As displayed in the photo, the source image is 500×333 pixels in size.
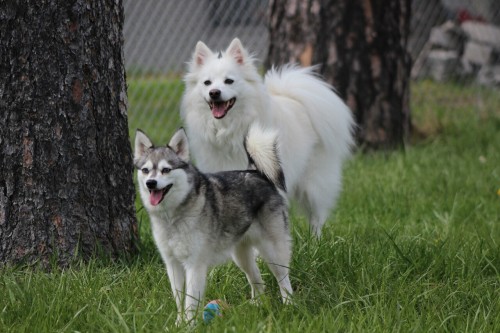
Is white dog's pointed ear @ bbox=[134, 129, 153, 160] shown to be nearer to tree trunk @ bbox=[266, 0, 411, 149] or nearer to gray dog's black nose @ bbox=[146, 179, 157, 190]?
gray dog's black nose @ bbox=[146, 179, 157, 190]

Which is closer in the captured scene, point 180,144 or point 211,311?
point 211,311

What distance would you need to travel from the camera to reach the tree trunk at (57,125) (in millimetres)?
3596

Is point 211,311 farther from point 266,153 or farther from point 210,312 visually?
point 266,153

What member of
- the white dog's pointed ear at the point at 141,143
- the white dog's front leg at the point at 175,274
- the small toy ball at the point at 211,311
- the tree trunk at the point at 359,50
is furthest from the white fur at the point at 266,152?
the tree trunk at the point at 359,50

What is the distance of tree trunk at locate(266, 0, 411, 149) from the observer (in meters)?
7.46

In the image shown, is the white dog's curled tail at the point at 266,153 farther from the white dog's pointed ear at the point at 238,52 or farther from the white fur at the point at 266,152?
the white dog's pointed ear at the point at 238,52

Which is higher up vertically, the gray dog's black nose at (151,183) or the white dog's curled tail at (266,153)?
the white dog's curled tail at (266,153)

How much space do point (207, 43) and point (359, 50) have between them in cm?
368

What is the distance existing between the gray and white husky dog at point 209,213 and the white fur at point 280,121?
1.32 metres

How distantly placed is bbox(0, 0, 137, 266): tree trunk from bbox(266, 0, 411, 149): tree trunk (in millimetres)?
3747

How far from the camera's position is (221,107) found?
5.17 m

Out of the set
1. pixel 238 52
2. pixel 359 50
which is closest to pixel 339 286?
pixel 238 52

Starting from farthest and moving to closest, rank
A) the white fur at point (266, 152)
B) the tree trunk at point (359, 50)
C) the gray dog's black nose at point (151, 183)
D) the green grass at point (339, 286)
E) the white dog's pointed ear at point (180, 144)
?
the tree trunk at point (359, 50), the white fur at point (266, 152), the white dog's pointed ear at point (180, 144), the gray dog's black nose at point (151, 183), the green grass at point (339, 286)

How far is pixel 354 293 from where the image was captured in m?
3.46
